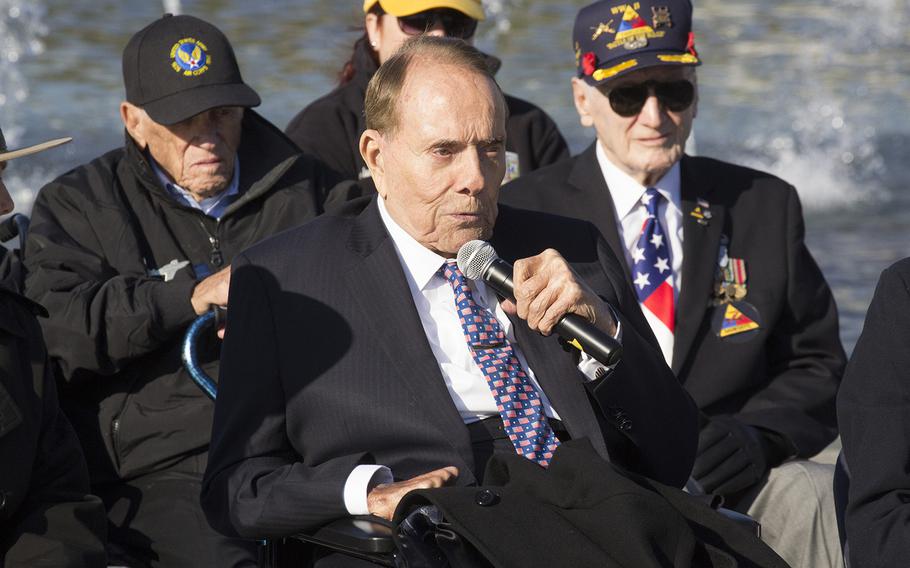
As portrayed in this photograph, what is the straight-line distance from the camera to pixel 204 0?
19.0 metres

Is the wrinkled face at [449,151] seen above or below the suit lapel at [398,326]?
above

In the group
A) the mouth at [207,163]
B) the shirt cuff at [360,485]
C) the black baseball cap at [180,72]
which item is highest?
the black baseball cap at [180,72]

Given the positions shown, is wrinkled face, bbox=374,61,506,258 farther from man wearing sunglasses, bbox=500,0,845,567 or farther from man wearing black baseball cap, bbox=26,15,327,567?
man wearing sunglasses, bbox=500,0,845,567

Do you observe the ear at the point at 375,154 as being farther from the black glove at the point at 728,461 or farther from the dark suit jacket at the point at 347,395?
the black glove at the point at 728,461

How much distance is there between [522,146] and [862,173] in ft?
28.4

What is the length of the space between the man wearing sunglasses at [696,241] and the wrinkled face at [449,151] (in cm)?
124

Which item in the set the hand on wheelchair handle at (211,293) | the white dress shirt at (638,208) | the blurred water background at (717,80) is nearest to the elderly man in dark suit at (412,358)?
the hand on wheelchair handle at (211,293)

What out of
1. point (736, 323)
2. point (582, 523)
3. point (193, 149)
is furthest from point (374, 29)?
point (582, 523)

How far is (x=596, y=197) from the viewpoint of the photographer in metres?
4.84

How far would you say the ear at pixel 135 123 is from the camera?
4598 millimetres

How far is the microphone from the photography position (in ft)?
10.1

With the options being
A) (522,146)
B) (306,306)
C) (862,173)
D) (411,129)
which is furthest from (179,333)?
(862,173)

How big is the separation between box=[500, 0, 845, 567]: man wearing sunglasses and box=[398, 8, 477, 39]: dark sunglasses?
56 centimetres

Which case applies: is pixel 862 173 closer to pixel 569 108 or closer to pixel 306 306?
pixel 569 108
